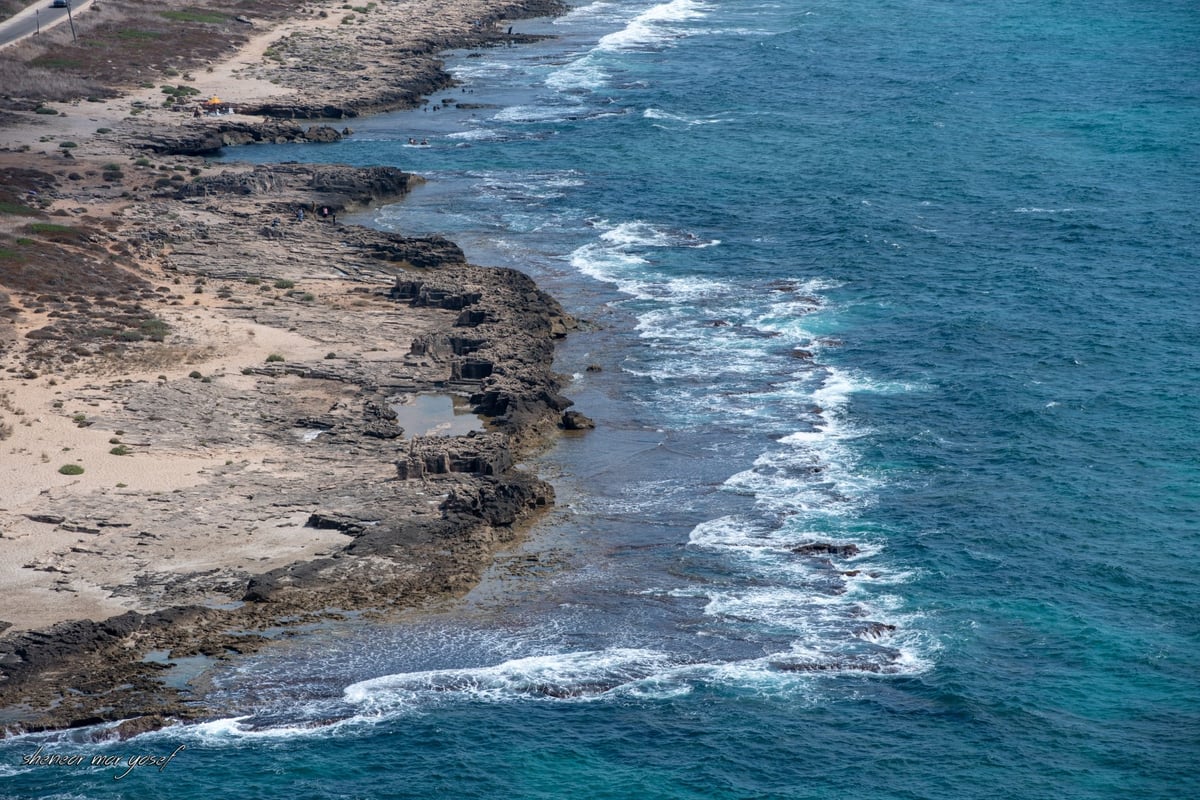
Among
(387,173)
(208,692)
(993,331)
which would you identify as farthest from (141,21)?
(208,692)

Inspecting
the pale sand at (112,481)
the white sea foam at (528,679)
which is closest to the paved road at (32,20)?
the pale sand at (112,481)

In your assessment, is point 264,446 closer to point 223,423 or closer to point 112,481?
point 223,423

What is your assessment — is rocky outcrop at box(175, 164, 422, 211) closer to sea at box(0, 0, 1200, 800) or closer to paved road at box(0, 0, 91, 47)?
sea at box(0, 0, 1200, 800)

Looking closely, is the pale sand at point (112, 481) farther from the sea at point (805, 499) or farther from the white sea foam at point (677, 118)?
the white sea foam at point (677, 118)

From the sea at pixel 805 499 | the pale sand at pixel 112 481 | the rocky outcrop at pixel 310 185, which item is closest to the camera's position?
the sea at pixel 805 499

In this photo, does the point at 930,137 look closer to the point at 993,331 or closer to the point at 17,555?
the point at 993,331

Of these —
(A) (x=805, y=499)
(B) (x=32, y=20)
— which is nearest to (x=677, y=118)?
(B) (x=32, y=20)

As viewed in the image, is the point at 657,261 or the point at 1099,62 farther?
the point at 1099,62
